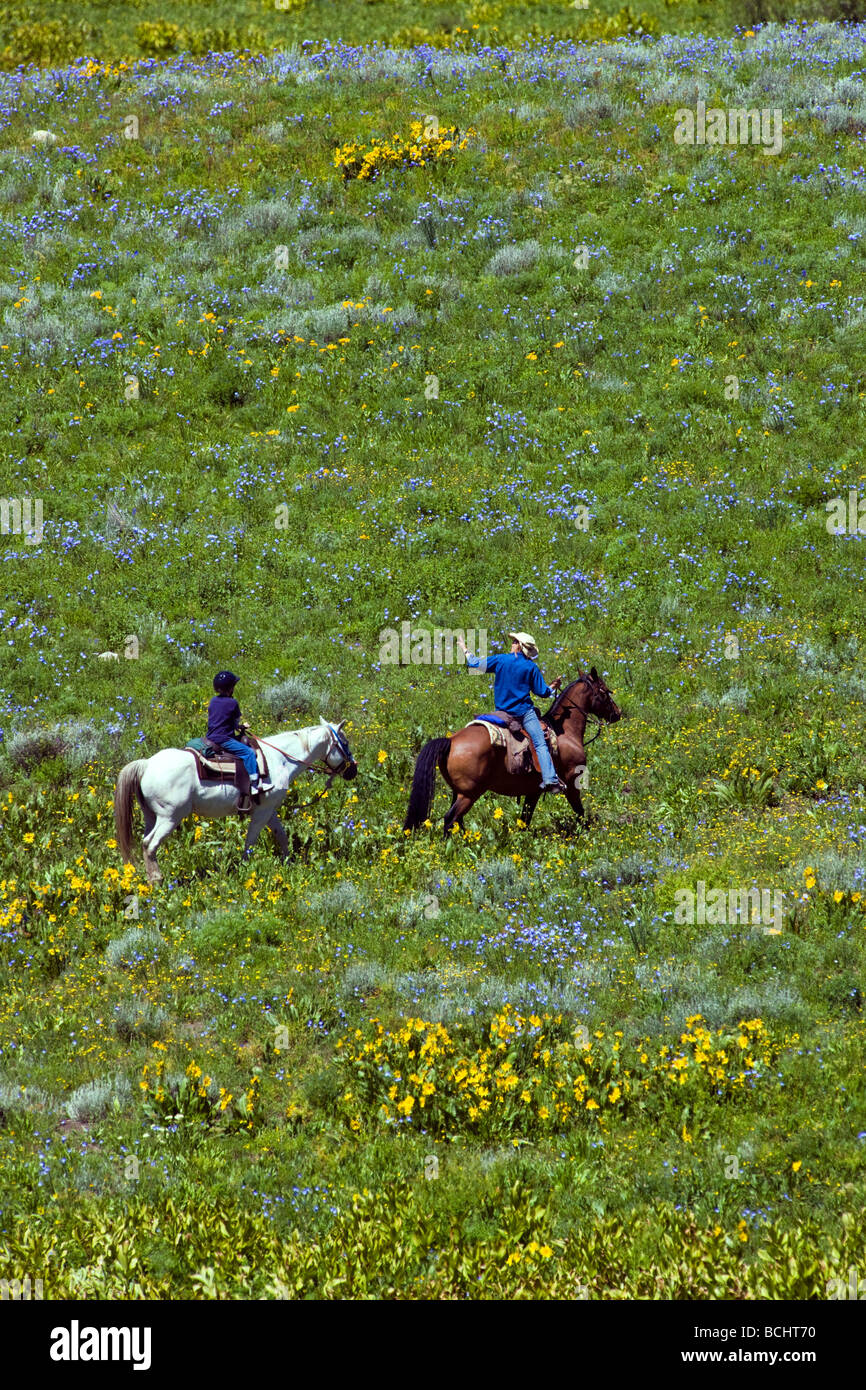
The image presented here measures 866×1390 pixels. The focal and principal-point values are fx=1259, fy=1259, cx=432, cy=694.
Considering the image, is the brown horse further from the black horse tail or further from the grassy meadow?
the grassy meadow

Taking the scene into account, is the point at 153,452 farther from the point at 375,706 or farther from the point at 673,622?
the point at 673,622

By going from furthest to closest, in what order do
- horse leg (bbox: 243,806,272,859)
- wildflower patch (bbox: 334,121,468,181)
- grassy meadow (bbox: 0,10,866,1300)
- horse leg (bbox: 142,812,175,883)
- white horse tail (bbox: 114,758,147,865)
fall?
wildflower patch (bbox: 334,121,468,181) < horse leg (bbox: 243,806,272,859) < horse leg (bbox: 142,812,175,883) < white horse tail (bbox: 114,758,147,865) < grassy meadow (bbox: 0,10,866,1300)

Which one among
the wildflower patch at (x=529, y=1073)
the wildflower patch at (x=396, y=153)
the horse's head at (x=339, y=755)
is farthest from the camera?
the wildflower patch at (x=396, y=153)

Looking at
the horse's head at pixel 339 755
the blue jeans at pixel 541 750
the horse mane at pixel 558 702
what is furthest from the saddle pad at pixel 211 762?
the horse mane at pixel 558 702

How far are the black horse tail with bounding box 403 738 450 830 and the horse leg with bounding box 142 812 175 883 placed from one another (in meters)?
2.65

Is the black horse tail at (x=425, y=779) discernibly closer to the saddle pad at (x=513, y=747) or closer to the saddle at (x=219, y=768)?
the saddle pad at (x=513, y=747)

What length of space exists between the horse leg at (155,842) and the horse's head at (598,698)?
5.07 metres

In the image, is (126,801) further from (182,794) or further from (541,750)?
(541,750)

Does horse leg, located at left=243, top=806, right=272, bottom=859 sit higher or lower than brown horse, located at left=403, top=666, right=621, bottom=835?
lower

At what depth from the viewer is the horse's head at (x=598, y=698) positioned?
49.2 ft

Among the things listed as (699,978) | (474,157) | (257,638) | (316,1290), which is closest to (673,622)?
(257,638)

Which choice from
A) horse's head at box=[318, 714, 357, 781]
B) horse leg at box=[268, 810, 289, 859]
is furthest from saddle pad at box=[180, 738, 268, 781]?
horse's head at box=[318, 714, 357, 781]

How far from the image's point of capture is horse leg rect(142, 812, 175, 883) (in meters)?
13.6

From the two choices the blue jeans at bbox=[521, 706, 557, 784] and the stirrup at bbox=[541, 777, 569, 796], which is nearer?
the blue jeans at bbox=[521, 706, 557, 784]
